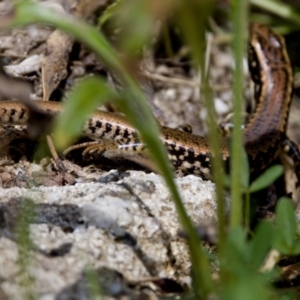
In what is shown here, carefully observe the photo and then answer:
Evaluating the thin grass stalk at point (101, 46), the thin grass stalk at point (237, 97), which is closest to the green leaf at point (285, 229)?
the thin grass stalk at point (237, 97)

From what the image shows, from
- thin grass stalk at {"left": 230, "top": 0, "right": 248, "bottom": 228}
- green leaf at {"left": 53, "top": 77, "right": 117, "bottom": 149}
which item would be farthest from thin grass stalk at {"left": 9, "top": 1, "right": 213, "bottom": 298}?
thin grass stalk at {"left": 230, "top": 0, "right": 248, "bottom": 228}

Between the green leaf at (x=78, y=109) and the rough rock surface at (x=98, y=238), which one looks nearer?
the green leaf at (x=78, y=109)

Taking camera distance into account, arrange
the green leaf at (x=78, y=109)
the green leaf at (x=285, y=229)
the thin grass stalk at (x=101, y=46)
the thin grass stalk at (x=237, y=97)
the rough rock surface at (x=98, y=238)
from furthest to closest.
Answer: the rough rock surface at (x=98, y=238) < the green leaf at (x=285, y=229) < the thin grass stalk at (x=237, y=97) < the thin grass stalk at (x=101, y=46) < the green leaf at (x=78, y=109)

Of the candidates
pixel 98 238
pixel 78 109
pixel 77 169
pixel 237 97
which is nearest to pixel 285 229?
pixel 237 97

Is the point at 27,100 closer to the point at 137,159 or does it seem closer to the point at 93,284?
the point at 93,284

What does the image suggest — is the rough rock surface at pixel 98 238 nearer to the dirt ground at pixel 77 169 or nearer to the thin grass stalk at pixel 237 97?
the dirt ground at pixel 77 169

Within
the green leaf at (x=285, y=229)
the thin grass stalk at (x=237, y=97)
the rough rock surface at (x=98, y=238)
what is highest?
the thin grass stalk at (x=237, y=97)

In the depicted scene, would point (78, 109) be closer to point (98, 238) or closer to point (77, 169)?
point (98, 238)

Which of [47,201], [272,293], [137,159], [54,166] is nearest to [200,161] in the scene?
[137,159]
